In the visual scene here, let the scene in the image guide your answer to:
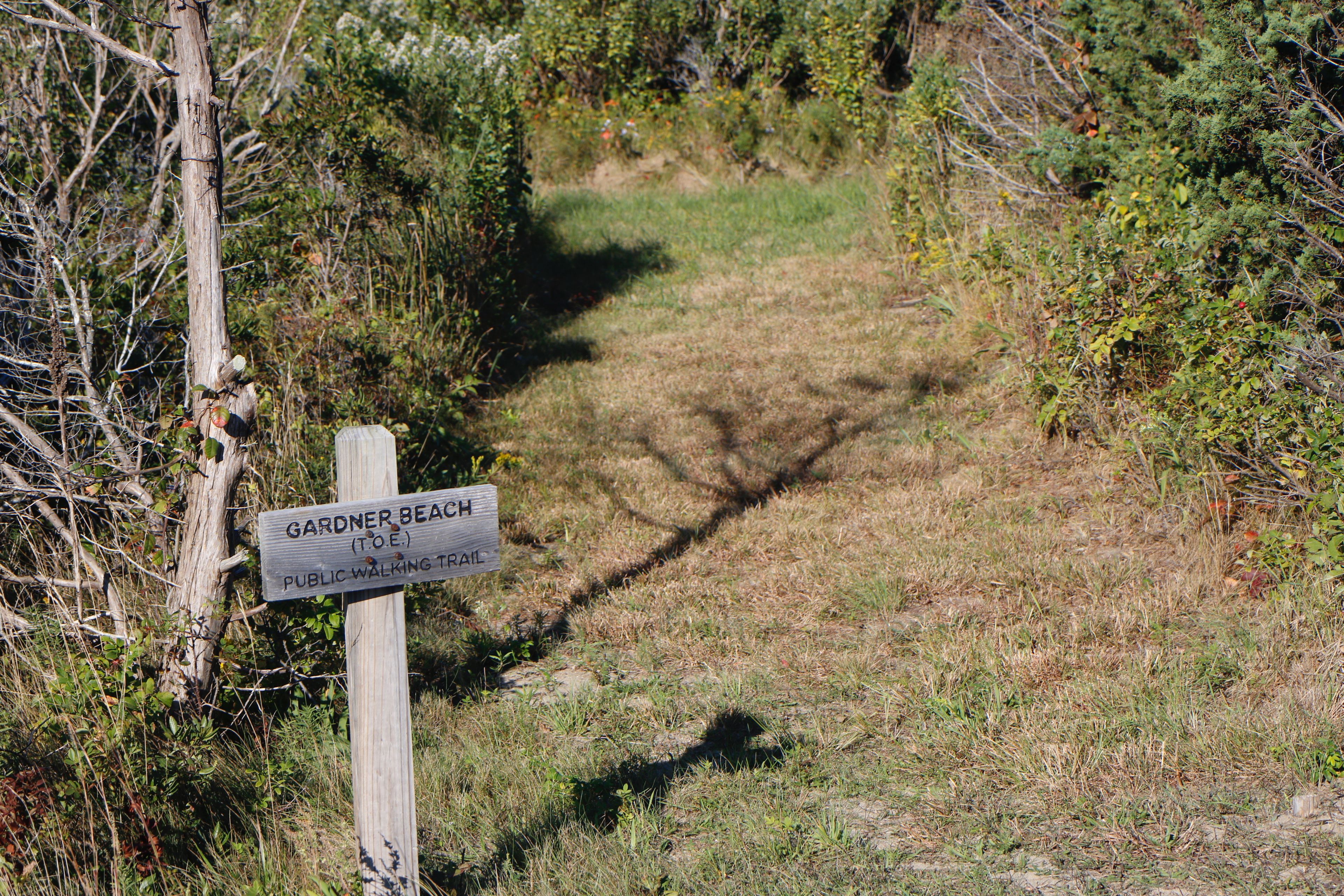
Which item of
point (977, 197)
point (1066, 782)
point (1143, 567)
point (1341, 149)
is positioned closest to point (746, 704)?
point (1066, 782)

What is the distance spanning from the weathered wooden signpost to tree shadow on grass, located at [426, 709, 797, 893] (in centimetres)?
36

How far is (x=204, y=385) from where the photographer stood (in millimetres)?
3447

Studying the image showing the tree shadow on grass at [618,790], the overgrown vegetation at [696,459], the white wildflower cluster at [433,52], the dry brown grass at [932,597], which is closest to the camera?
the tree shadow on grass at [618,790]

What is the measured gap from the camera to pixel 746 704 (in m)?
4.13

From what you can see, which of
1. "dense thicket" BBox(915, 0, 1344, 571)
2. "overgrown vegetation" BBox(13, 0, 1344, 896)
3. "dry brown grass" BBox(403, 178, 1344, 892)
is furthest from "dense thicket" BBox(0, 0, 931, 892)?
"dense thicket" BBox(915, 0, 1344, 571)

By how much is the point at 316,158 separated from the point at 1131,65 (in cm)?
538

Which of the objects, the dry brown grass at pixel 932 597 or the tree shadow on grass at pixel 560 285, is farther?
the tree shadow on grass at pixel 560 285

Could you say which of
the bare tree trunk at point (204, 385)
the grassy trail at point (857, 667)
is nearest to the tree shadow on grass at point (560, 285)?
the grassy trail at point (857, 667)

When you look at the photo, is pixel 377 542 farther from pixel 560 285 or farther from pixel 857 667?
pixel 560 285

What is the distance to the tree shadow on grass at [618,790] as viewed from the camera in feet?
10.4

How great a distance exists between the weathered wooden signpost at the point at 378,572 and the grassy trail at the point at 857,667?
488mm

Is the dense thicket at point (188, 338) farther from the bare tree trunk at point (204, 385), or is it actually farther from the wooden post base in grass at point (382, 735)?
the wooden post base in grass at point (382, 735)

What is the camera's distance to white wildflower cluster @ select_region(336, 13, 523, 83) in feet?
32.8

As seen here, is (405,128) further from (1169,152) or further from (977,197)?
(1169,152)
